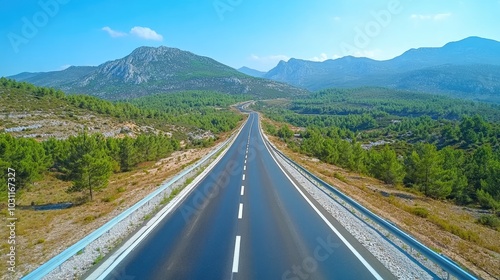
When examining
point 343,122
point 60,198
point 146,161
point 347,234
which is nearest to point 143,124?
point 146,161

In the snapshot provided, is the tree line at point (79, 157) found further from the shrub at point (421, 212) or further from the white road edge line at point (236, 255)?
the shrub at point (421, 212)

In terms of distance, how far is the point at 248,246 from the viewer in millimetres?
8898

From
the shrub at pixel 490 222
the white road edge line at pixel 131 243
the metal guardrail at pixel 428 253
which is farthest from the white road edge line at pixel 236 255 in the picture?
the shrub at pixel 490 222

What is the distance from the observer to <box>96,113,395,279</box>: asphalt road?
7.16 meters

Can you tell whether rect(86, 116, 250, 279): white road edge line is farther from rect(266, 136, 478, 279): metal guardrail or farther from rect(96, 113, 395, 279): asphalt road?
rect(266, 136, 478, 279): metal guardrail

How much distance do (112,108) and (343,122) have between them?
11512 cm

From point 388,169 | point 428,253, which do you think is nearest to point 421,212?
point 428,253

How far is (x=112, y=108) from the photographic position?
92.3 meters

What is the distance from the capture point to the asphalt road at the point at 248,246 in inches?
282

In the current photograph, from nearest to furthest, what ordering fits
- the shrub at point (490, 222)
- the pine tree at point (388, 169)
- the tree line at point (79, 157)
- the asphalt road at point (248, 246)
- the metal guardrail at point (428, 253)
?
the metal guardrail at point (428, 253)
the asphalt road at point (248, 246)
the shrub at point (490, 222)
the tree line at point (79, 157)
the pine tree at point (388, 169)

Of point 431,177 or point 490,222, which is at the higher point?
point 431,177

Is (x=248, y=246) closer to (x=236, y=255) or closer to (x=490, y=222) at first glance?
(x=236, y=255)

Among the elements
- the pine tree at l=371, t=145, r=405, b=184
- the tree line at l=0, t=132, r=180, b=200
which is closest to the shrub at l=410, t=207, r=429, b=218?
the pine tree at l=371, t=145, r=405, b=184

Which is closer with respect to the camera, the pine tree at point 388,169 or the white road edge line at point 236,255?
the white road edge line at point 236,255
